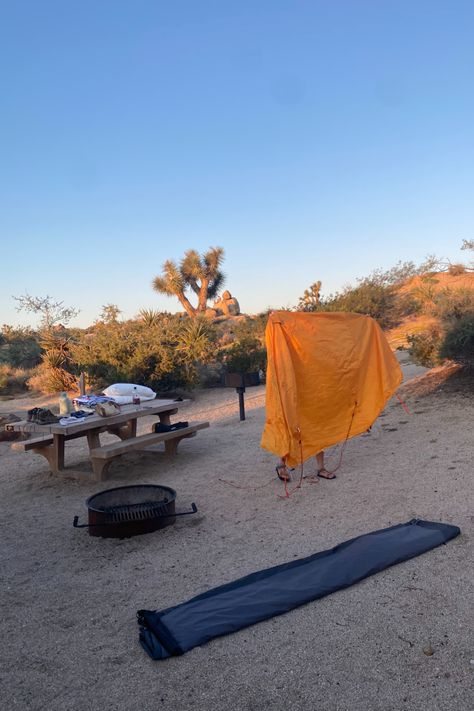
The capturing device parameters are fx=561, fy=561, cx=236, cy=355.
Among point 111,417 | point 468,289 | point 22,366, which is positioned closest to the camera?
point 111,417

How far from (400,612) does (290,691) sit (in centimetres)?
87

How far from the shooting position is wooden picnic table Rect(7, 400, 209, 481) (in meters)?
6.46

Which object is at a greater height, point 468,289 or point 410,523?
point 468,289

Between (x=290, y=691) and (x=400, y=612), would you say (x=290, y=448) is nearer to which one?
(x=400, y=612)

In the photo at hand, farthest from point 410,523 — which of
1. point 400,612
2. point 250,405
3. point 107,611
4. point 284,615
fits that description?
point 250,405

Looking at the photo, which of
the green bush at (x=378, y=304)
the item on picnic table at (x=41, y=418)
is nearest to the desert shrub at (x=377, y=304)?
the green bush at (x=378, y=304)

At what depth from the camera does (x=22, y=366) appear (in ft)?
85.0

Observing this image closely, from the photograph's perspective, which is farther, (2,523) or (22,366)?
(22,366)

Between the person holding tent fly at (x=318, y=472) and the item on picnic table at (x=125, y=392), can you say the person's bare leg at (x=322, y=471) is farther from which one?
the item on picnic table at (x=125, y=392)

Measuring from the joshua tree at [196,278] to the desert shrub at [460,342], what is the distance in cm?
2679

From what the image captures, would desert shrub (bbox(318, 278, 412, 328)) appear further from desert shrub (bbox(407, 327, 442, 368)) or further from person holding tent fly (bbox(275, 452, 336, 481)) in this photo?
person holding tent fly (bbox(275, 452, 336, 481))

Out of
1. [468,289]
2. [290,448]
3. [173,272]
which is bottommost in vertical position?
[290,448]

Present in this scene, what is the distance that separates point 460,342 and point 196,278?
28582mm

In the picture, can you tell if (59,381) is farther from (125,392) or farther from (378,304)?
(378,304)
